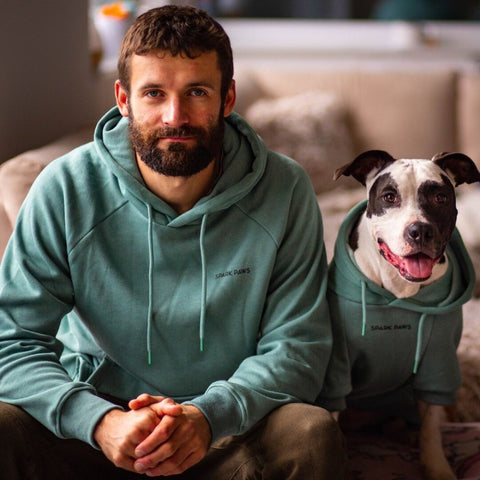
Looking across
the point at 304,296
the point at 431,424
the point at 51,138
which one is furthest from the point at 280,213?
the point at 51,138

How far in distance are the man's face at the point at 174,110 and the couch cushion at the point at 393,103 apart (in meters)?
2.09

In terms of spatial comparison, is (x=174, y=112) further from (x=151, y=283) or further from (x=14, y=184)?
(x=14, y=184)

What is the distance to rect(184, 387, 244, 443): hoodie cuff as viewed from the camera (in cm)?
158

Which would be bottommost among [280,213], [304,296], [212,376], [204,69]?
[212,376]

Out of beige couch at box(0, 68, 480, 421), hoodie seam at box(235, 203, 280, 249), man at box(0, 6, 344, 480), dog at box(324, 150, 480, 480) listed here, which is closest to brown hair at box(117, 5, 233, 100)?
man at box(0, 6, 344, 480)

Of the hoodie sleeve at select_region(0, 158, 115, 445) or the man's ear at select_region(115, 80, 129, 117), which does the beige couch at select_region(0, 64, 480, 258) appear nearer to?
the man's ear at select_region(115, 80, 129, 117)

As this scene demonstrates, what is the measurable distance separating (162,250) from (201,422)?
400 mm

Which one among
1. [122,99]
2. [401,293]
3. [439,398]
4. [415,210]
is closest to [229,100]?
[122,99]

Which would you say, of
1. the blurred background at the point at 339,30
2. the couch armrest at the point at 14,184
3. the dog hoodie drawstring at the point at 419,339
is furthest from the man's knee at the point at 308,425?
the blurred background at the point at 339,30

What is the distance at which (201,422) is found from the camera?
156 cm

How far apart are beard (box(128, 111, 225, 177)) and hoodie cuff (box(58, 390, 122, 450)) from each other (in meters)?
0.50

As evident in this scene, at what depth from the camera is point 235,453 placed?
5.58 ft

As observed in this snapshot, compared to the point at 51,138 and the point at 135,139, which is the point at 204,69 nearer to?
the point at 135,139

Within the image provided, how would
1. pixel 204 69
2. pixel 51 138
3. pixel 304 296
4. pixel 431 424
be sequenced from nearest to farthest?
1. pixel 204 69
2. pixel 304 296
3. pixel 431 424
4. pixel 51 138
